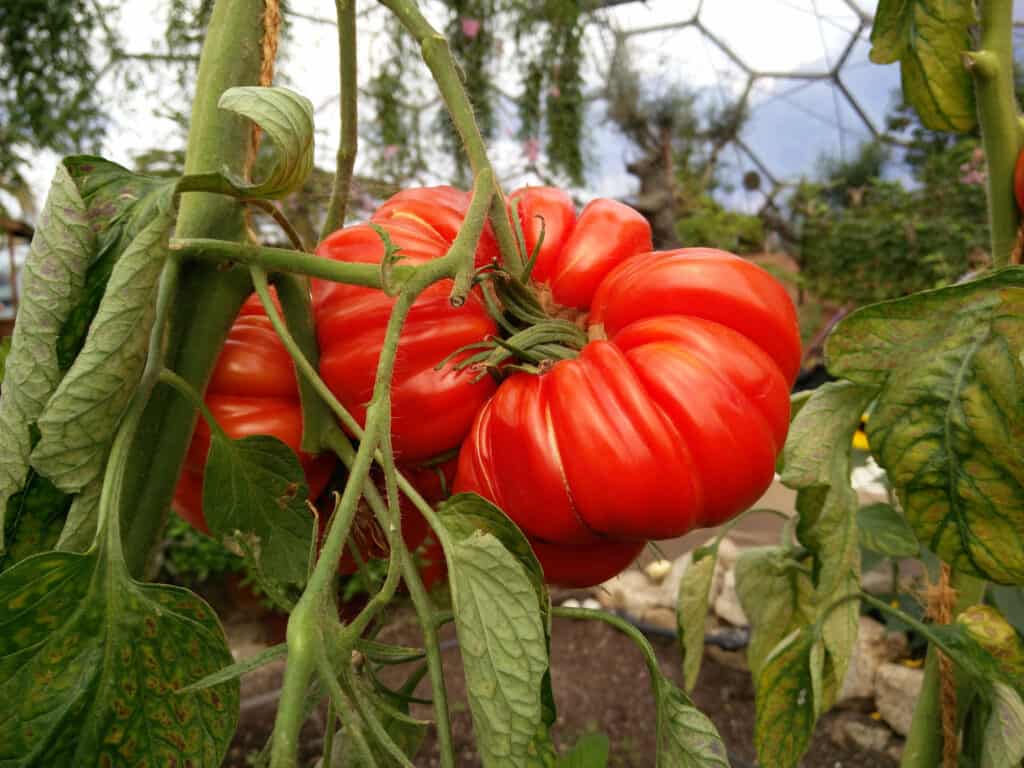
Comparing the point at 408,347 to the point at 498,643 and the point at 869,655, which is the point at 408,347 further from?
the point at 869,655

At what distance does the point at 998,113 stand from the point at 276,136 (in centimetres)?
41

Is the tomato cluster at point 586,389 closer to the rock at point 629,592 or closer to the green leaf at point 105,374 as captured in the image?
the green leaf at point 105,374

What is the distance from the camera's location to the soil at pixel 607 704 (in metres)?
1.56

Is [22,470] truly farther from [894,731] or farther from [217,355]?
[894,731]

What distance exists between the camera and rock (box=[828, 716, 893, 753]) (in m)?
1.56

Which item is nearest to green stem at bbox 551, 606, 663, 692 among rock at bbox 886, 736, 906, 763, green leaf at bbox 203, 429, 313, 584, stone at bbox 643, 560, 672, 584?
green leaf at bbox 203, 429, 313, 584

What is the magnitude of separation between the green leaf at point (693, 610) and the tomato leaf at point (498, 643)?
15.4 inches

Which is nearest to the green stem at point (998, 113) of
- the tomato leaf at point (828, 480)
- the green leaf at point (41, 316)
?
the tomato leaf at point (828, 480)

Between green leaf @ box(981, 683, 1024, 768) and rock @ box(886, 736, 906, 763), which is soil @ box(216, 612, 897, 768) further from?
green leaf @ box(981, 683, 1024, 768)

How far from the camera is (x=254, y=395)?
1.25 feet

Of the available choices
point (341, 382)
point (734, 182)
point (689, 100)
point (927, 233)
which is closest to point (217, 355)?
point (341, 382)

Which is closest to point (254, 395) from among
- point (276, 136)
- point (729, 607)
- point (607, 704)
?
point (276, 136)

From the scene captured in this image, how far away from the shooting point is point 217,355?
34 cm

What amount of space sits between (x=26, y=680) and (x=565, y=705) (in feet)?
5.39
